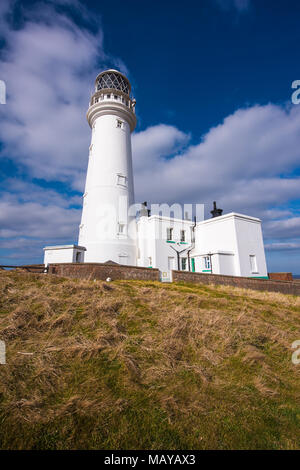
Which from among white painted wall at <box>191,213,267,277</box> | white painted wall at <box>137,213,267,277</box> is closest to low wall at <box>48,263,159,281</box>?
white painted wall at <box>137,213,267,277</box>

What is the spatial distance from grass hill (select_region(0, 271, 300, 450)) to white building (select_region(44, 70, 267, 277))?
39.1ft

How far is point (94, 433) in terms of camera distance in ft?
9.04

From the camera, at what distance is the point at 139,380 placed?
3771 millimetres

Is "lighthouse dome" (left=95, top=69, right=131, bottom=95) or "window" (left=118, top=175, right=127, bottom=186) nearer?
"window" (left=118, top=175, right=127, bottom=186)

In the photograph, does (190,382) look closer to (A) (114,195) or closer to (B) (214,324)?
(B) (214,324)

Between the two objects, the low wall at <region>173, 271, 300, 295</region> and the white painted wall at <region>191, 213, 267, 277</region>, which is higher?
the white painted wall at <region>191, 213, 267, 277</region>

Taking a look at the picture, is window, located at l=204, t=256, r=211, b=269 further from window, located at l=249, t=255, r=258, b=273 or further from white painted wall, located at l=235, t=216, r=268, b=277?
window, located at l=249, t=255, r=258, b=273

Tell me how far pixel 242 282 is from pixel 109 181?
13.7 m

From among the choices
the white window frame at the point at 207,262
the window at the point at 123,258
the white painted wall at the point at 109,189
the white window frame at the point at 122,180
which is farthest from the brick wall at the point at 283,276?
the white window frame at the point at 122,180

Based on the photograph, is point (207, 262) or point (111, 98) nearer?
point (207, 262)

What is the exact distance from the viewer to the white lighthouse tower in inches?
722

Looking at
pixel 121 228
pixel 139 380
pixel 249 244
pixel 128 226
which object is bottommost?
pixel 139 380

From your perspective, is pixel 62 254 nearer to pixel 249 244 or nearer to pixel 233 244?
pixel 233 244

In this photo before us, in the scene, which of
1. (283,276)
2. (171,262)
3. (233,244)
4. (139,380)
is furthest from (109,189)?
(283,276)
